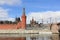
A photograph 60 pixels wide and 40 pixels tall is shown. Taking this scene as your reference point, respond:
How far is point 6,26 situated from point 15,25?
2.29 metres

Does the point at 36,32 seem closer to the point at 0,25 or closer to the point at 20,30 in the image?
the point at 20,30

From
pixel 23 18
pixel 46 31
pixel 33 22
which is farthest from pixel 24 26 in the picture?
pixel 33 22

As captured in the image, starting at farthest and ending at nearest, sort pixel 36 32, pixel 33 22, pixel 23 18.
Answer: pixel 33 22, pixel 23 18, pixel 36 32

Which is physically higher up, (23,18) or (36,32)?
(23,18)

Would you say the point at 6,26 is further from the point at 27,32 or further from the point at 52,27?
the point at 52,27

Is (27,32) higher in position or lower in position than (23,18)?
lower

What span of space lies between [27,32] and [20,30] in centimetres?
182

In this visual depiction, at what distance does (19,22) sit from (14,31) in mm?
4070

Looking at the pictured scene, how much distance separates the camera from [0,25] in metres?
56.0

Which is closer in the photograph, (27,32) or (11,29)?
(27,32)

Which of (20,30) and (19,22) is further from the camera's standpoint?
(19,22)

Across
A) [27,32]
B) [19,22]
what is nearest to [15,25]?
[19,22]

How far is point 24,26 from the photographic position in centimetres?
5381

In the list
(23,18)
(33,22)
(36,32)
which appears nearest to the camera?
(36,32)
